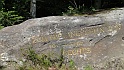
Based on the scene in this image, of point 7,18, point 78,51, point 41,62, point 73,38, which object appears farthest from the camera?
point 7,18

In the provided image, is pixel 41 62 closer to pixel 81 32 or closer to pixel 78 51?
pixel 78 51

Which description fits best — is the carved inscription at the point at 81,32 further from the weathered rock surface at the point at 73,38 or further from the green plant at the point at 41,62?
the green plant at the point at 41,62

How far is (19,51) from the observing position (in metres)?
8.15

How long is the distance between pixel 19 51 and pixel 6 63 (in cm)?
42

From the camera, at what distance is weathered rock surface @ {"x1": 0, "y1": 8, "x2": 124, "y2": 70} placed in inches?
319

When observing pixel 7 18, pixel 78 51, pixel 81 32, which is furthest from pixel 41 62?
pixel 7 18

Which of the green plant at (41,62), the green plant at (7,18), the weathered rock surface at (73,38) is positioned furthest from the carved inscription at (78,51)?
the green plant at (7,18)

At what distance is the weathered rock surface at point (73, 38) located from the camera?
319 inches

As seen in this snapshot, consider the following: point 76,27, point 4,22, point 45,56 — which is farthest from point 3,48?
point 4,22

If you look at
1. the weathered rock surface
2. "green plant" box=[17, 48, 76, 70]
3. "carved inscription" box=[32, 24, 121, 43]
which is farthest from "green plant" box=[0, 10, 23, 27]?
"green plant" box=[17, 48, 76, 70]

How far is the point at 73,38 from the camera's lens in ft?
27.4

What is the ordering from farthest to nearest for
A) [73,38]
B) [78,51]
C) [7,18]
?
[7,18] < [73,38] < [78,51]

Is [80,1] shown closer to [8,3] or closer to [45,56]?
[8,3]

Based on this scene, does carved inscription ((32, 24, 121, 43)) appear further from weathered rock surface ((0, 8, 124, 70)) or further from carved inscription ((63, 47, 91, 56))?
carved inscription ((63, 47, 91, 56))
